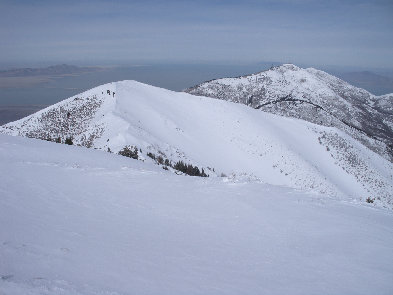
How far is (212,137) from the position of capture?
33.4m

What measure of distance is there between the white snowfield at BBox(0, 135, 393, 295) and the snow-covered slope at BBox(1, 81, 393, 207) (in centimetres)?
1022

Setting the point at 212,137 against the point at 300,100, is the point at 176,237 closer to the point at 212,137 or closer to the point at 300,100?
the point at 212,137

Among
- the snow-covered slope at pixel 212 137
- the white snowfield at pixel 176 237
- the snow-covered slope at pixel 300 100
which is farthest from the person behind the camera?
the snow-covered slope at pixel 300 100

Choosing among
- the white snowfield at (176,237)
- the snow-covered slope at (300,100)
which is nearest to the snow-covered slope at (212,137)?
the white snowfield at (176,237)

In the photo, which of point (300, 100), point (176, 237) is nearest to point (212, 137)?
point (176, 237)

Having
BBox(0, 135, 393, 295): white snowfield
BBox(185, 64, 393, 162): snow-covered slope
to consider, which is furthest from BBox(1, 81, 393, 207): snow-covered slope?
BBox(185, 64, 393, 162): snow-covered slope

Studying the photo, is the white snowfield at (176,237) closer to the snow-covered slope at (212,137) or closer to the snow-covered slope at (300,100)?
the snow-covered slope at (212,137)

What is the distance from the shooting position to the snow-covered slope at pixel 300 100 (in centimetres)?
10562

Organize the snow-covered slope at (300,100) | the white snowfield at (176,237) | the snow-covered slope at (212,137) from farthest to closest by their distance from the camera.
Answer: the snow-covered slope at (300,100), the snow-covered slope at (212,137), the white snowfield at (176,237)

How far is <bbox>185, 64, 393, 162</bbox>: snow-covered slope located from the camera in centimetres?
10562

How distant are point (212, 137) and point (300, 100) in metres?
97.6

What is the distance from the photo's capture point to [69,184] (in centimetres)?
721

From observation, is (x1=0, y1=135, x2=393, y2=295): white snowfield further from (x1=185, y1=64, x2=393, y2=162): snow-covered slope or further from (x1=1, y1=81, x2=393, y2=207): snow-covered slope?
(x1=185, y1=64, x2=393, y2=162): snow-covered slope

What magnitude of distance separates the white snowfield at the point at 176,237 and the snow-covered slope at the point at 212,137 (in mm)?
10217
